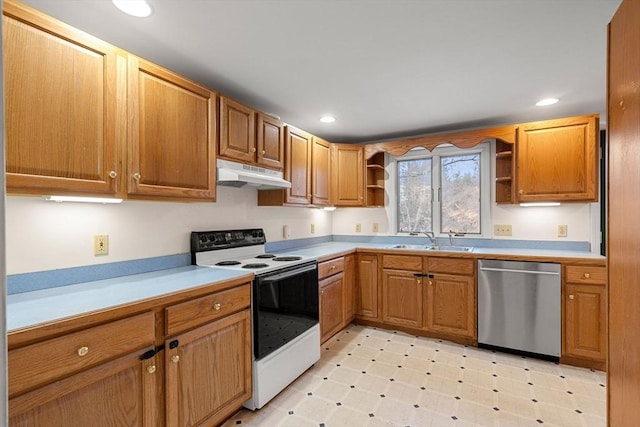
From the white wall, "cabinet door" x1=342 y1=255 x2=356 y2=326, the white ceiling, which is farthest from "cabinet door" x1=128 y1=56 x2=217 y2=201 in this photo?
"cabinet door" x1=342 y1=255 x2=356 y2=326

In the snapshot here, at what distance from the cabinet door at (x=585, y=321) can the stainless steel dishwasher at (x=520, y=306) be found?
0.08 meters

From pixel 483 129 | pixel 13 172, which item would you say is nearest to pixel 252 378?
pixel 13 172

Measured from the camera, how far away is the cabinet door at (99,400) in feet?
3.49

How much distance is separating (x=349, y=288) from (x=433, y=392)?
4.26 ft

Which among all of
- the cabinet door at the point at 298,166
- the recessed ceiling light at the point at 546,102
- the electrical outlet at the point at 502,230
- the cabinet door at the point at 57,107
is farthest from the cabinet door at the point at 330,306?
the recessed ceiling light at the point at 546,102

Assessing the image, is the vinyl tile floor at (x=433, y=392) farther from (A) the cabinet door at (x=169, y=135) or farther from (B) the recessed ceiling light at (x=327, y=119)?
(B) the recessed ceiling light at (x=327, y=119)

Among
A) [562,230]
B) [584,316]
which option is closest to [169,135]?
[584,316]

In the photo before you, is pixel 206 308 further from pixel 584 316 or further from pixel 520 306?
pixel 584 316

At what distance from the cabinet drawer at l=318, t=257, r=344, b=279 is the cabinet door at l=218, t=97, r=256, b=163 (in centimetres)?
111

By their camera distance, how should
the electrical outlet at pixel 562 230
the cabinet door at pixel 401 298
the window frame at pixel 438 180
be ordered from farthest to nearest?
the window frame at pixel 438 180, the cabinet door at pixel 401 298, the electrical outlet at pixel 562 230

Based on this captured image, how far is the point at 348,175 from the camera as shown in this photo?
3.68 m

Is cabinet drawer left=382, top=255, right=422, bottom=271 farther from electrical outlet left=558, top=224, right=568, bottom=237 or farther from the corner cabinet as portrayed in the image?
electrical outlet left=558, top=224, right=568, bottom=237

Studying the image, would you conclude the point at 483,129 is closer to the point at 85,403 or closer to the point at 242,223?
the point at 242,223

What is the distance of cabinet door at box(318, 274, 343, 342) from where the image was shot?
2.82 m
